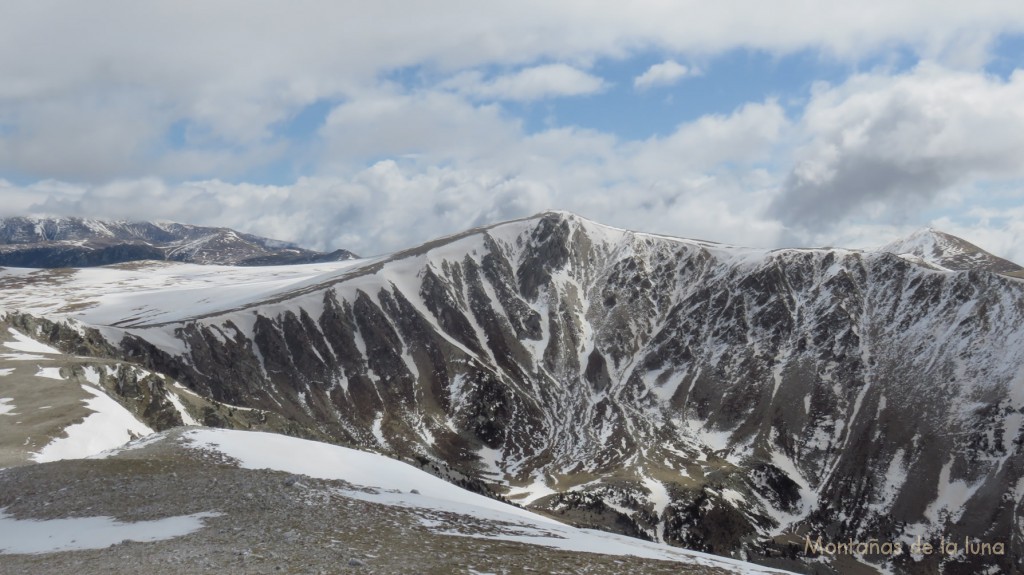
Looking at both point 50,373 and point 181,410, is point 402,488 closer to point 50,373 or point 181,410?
point 50,373

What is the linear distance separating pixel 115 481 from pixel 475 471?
17319 cm

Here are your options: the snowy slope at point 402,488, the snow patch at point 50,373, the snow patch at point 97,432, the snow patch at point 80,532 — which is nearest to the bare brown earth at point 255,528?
the snow patch at point 80,532

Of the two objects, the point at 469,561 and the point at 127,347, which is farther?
the point at 127,347

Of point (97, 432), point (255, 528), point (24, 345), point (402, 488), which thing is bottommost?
point (97, 432)

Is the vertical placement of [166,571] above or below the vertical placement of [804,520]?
above

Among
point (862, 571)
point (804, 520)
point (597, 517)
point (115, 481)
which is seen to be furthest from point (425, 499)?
point (804, 520)

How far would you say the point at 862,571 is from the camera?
15825 cm

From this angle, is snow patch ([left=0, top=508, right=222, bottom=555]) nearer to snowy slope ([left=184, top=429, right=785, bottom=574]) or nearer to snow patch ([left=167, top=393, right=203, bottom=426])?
snowy slope ([left=184, top=429, right=785, bottom=574])

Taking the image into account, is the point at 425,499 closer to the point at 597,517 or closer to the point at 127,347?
the point at 597,517

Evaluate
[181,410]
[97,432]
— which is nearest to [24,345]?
[181,410]

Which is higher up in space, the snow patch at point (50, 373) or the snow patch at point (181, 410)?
the snow patch at point (50, 373)

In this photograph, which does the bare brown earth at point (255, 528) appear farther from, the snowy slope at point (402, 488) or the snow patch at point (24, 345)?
the snow patch at point (24, 345)

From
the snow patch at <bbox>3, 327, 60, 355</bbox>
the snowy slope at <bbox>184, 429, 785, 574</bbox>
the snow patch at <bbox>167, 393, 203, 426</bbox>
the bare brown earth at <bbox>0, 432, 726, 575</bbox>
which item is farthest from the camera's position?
the snow patch at <bbox>3, 327, 60, 355</bbox>

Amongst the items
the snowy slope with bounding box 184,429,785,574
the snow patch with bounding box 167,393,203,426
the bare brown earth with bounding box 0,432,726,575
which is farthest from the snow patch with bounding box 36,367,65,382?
the bare brown earth with bounding box 0,432,726,575
